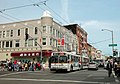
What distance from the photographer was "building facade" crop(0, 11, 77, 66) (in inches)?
2180

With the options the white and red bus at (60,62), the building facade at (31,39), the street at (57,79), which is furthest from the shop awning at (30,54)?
the street at (57,79)

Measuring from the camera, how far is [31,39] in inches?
2272

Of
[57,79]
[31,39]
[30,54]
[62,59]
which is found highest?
[31,39]

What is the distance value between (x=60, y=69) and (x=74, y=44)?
47386mm

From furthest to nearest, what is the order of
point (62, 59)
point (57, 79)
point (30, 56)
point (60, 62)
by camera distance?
1. point (30, 56)
2. point (62, 59)
3. point (60, 62)
4. point (57, 79)

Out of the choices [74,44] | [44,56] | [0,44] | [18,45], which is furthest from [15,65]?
[74,44]

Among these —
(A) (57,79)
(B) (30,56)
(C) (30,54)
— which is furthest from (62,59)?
(B) (30,56)

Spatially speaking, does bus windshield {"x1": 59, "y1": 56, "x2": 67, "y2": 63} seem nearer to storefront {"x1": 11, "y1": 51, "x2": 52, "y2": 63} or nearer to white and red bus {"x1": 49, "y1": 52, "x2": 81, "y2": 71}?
white and red bus {"x1": 49, "y1": 52, "x2": 81, "y2": 71}

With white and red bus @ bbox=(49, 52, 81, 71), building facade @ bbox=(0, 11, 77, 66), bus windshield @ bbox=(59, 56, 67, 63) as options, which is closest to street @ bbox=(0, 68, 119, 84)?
white and red bus @ bbox=(49, 52, 81, 71)

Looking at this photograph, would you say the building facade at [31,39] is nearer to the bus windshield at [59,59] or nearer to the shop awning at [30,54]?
the shop awning at [30,54]

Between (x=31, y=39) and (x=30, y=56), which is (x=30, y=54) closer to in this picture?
(x=30, y=56)

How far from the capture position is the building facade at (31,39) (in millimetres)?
55375

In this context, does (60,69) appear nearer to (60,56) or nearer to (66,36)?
(60,56)

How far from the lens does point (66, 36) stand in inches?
2675
